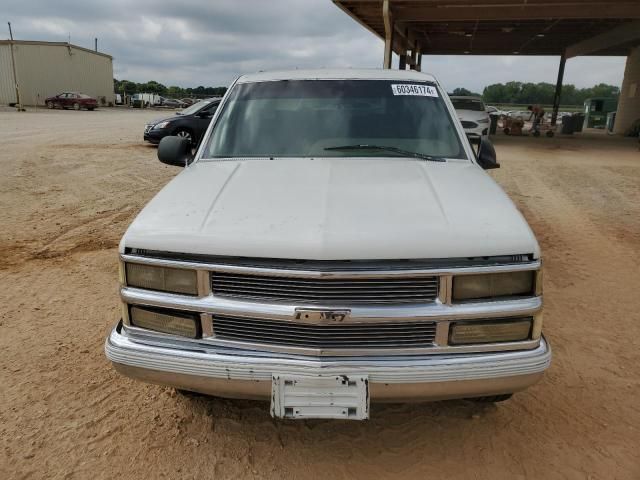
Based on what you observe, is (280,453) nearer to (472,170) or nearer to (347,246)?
(347,246)

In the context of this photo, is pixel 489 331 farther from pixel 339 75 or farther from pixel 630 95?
pixel 630 95

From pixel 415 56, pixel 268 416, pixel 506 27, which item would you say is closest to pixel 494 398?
pixel 268 416

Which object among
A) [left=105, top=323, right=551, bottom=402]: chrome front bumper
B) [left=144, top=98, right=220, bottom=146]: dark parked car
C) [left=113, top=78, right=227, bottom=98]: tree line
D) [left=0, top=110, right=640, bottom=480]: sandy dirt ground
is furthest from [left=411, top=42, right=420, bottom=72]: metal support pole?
[left=113, top=78, right=227, bottom=98]: tree line

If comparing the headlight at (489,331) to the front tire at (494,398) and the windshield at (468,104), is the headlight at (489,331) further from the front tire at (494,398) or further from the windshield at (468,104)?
the windshield at (468,104)

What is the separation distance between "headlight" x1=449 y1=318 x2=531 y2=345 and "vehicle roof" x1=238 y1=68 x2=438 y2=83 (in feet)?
7.01

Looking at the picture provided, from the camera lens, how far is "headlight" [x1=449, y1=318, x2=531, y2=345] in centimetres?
220

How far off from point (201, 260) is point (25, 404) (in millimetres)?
1571

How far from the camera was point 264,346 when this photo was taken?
87.5 inches

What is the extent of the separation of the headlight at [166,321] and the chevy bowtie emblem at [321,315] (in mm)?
503

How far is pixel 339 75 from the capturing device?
374 centimetres

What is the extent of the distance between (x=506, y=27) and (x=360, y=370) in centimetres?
2097

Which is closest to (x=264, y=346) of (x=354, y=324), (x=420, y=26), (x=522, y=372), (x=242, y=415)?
(x=354, y=324)

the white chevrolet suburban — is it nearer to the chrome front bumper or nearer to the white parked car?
A: the chrome front bumper

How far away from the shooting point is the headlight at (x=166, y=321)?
2264mm
